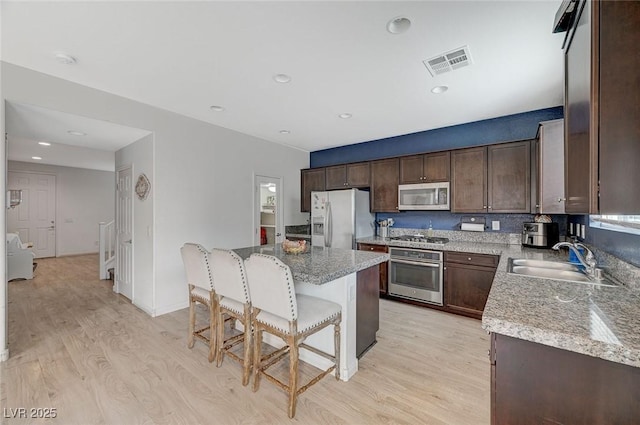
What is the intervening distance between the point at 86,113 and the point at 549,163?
492 centimetres

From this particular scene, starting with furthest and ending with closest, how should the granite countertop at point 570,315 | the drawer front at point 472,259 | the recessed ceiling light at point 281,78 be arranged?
the drawer front at point 472,259, the recessed ceiling light at point 281,78, the granite countertop at point 570,315

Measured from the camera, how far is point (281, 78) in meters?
2.65

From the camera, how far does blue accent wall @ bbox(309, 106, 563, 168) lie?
3.56 m

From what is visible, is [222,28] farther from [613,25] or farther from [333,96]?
[613,25]

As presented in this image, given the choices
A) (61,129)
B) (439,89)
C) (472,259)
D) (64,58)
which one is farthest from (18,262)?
(472,259)

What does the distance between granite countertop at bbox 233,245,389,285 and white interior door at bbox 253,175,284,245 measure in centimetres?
184

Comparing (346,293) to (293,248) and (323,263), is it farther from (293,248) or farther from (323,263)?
(293,248)

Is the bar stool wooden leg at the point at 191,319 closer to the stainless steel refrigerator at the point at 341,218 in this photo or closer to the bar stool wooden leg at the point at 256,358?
the bar stool wooden leg at the point at 256,358

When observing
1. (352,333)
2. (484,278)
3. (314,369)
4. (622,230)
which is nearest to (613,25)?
(622,230)

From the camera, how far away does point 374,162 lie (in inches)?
181

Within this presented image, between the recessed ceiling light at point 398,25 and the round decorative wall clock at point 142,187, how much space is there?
3.32 m

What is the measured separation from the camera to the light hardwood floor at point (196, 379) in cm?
181

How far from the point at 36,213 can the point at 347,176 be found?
28.8 feet

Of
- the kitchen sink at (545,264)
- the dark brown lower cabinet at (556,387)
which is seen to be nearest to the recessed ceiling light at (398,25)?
the dark brown lower cabinet at (556,387)
